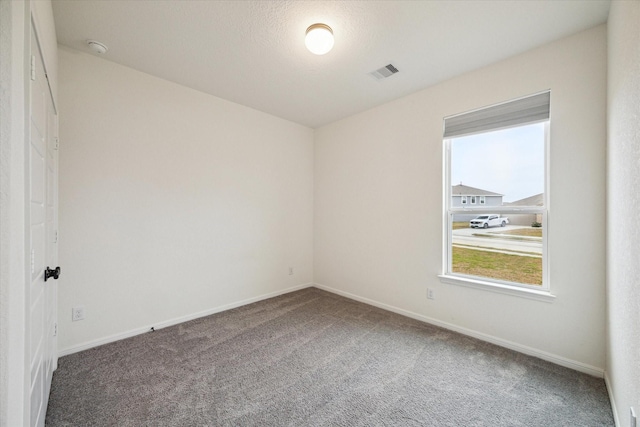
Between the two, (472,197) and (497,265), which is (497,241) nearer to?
(497,265)

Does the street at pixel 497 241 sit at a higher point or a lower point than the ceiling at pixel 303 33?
lower

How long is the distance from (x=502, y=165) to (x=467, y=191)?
0.40 meters

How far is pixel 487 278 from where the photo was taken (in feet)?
8.85

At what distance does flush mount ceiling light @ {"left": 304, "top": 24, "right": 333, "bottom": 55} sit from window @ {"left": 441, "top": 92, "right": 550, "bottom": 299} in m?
1.67

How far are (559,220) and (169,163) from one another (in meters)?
3.85

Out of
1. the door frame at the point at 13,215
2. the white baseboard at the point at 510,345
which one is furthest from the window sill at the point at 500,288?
the door frame at the point at 13,215

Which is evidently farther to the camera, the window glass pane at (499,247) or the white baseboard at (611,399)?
the window glass pane at (499,247)

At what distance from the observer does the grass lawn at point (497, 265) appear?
2428mm

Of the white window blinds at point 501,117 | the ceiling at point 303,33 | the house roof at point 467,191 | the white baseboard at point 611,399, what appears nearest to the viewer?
the white baseboard at point 611,399

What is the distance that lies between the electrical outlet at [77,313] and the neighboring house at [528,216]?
4.16 meters

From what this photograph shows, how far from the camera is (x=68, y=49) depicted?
7.63ft

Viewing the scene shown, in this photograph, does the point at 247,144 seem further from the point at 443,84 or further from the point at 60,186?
the point at 443,84

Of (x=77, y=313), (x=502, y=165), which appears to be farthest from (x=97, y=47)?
(x=502, y=165)

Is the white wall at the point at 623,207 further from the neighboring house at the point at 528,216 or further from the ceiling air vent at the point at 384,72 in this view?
the ceiling air vent at the point at 384,72
